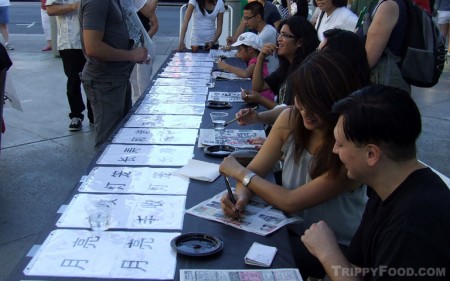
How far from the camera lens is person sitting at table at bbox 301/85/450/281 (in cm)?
142

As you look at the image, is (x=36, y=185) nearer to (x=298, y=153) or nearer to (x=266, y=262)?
(x=298, y=153)

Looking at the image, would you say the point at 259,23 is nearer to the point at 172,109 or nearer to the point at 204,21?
the point at 204,21

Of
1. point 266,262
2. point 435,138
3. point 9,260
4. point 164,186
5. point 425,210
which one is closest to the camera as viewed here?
point 425,210

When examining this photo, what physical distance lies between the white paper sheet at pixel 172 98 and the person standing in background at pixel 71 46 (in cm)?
193

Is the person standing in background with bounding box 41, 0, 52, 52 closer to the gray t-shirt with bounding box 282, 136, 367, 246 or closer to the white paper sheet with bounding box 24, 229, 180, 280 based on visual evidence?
the gray t-shirt with bounding box 282, 136, 367, 246

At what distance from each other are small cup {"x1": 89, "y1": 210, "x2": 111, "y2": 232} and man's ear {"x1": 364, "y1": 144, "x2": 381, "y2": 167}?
3.31 feet

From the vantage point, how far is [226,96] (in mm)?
4316

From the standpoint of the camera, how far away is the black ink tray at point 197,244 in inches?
71.1

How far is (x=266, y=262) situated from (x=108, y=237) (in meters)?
0.59

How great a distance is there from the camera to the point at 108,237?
1939mm

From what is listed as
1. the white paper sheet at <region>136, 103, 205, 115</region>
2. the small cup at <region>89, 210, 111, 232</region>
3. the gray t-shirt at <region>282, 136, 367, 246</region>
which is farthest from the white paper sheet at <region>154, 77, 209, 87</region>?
the small cup at <region>89, 210, 111, 232</region>

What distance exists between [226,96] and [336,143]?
8.54ft

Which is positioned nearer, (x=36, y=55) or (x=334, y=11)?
(x=334, y=11)

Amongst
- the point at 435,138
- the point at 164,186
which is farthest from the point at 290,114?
the point at 435,138
